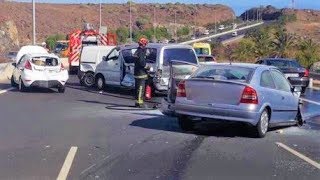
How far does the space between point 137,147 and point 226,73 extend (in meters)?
2.87

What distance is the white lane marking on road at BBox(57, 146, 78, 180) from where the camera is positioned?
8.45 metres

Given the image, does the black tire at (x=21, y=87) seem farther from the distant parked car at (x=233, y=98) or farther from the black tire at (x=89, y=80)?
the distant parked car at (x=233, y=98)

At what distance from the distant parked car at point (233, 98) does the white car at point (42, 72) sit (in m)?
9.94

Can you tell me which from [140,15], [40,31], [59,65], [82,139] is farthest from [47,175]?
[140,15]

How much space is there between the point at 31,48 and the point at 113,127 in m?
15.9

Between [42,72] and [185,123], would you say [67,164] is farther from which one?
[42,72]

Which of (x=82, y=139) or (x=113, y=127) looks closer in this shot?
(x=82, y=139)

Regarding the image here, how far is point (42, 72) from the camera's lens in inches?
898

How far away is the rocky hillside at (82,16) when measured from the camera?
124 m

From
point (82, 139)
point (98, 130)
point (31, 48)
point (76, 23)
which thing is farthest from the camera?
point (76, 23)

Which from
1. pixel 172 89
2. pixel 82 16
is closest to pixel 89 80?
pixel 172 89

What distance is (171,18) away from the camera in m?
177

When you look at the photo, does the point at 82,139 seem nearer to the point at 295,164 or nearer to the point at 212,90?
the point at 212,90

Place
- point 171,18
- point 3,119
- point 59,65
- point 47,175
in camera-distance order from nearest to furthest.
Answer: point 47,175, point 3,119, point 59,65, point 171,18
